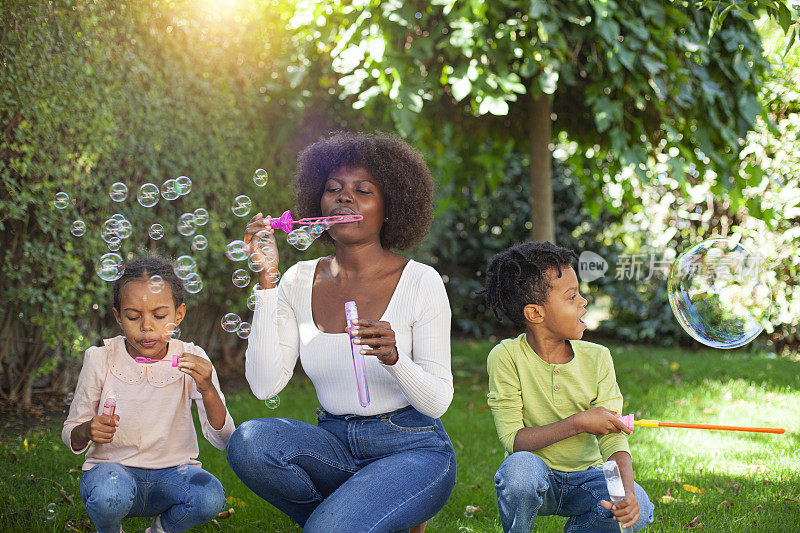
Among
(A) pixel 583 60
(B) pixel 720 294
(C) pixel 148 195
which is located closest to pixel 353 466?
(C) pixel 148 195

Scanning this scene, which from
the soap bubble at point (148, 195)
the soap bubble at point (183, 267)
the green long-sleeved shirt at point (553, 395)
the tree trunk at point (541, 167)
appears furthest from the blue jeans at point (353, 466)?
the tree trunk at point (541, 167)

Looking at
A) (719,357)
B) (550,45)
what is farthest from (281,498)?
(719,357)

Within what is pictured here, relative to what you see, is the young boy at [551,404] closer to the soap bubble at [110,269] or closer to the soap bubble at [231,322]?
the soap bubble at [231,322]

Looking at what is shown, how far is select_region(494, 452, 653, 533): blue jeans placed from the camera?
2094 millimetres

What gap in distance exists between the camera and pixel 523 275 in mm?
2430

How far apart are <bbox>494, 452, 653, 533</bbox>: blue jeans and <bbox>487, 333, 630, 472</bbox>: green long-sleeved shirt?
2.6 inches

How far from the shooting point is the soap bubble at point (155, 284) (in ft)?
7.75

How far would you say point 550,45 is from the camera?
151 inches

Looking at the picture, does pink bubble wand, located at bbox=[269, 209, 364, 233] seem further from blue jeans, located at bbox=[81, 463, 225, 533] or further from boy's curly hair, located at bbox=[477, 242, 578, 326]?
blue jeans, located at bbox=[81, 463, 225, 533]

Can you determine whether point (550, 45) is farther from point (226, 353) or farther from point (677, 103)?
Answer: point (226, 353)

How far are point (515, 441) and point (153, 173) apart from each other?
308 centimetres

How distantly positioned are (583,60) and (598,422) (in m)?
3.33

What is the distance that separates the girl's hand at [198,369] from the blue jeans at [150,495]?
294 mm

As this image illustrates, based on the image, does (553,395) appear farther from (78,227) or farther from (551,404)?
(78,227)
